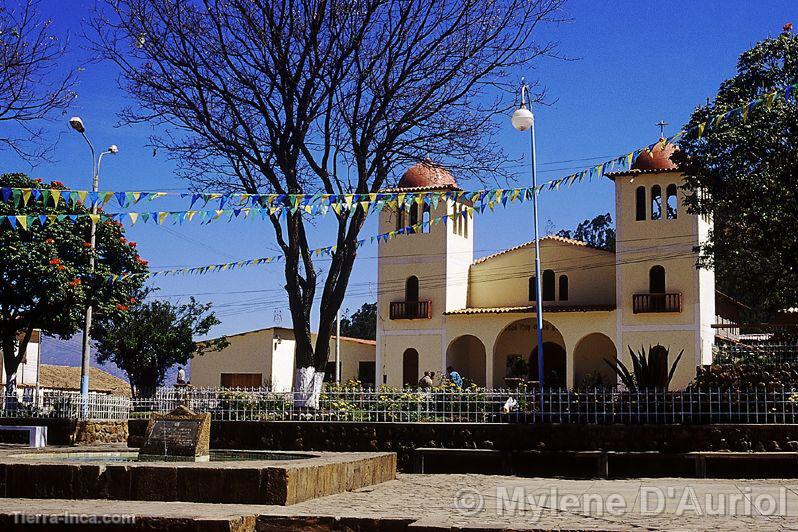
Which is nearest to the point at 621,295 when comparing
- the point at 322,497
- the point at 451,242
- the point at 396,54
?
the point at 451,242

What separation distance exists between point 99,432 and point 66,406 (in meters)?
0.83

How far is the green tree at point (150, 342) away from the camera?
35031mm

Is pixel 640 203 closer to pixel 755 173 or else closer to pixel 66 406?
pixel 755 173

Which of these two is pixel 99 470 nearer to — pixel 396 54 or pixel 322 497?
pixel 322 497

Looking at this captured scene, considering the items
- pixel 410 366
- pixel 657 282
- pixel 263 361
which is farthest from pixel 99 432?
pixel 263 361

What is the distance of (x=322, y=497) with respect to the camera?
918cm

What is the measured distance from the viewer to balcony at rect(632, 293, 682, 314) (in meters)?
31.8

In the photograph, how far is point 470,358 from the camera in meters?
36.8

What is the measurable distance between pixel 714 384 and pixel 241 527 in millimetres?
8060

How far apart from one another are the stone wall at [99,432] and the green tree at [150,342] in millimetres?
17780

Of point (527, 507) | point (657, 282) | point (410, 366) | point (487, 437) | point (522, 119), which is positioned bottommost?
point (527, 507)

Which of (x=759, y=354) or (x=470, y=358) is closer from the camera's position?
(x=759, y=354)

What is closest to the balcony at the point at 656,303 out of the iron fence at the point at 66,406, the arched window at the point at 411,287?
the arched window at the point at 411,287

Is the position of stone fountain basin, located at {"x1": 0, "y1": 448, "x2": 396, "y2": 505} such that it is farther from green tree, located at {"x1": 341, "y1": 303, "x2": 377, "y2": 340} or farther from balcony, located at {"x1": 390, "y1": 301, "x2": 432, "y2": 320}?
green tree, located at {"x1": 341, "y1": 303, "x2": 377, "y2": 340}
